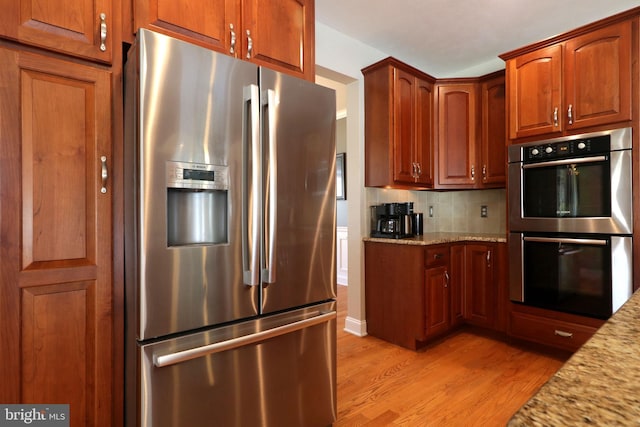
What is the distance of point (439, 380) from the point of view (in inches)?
88.5

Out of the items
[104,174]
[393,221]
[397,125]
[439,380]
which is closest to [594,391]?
[104,174]

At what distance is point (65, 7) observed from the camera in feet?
3.84

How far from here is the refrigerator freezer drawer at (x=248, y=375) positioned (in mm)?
1154

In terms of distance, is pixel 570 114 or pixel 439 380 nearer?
pixel 439 380

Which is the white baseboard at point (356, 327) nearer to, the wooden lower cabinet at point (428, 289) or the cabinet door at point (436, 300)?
the wooden lower cabinet at point (428, 289)

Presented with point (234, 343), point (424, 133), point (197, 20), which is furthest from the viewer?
point (424, 133)

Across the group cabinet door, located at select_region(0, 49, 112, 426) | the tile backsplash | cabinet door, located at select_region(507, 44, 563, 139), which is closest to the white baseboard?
the tile backsplash

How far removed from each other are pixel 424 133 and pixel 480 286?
4.95ft

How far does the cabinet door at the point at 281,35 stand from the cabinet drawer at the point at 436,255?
166 centimetres

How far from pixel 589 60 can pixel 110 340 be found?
3.23m

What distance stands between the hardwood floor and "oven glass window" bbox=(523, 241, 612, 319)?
48cm

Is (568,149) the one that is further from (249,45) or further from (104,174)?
(104,174)

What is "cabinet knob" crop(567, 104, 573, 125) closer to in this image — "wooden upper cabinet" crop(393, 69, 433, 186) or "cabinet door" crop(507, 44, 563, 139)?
"cabinet door" crop(507, 44, 563, 139)

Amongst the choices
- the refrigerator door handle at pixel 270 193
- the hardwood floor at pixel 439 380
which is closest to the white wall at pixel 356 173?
the hardwood floor at pixel 439 380
